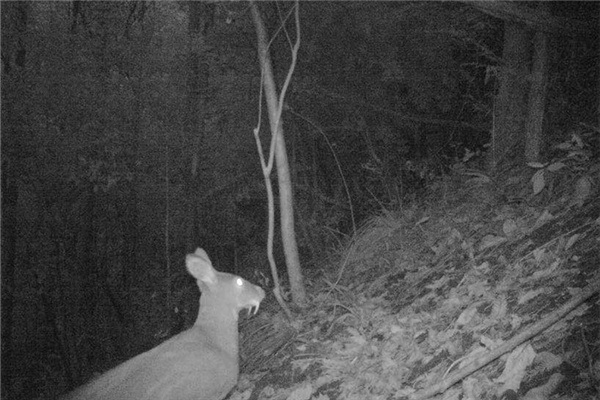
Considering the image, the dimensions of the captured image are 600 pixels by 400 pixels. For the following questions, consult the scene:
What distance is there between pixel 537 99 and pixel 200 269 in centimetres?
442

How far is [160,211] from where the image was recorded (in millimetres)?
15742

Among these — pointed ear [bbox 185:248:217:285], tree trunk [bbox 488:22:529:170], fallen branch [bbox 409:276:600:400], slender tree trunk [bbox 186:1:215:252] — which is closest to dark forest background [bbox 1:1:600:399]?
slender tree trunk [bbox 186:1:215:252]

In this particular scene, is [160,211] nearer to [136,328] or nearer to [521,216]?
[136,328]

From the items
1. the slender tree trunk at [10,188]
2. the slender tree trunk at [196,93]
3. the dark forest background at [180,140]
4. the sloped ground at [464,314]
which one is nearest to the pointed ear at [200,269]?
the sloped ground at [464,314]

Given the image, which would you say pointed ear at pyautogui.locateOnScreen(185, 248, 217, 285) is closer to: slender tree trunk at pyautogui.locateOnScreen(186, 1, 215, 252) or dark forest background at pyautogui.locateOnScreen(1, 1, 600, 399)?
dark forest background at pyautogui.locateOnScreen(1, 1, 600, 399)

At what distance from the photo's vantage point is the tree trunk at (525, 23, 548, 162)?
641 cm

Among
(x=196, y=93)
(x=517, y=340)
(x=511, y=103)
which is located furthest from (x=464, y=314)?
(x=196, y=93)

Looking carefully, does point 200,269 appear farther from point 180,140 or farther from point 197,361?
point 180,140

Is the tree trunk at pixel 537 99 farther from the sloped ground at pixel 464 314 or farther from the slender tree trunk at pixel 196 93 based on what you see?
the slender tree trunk at pixel 196 93

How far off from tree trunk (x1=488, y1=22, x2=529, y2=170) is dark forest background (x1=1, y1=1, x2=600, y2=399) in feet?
1.50

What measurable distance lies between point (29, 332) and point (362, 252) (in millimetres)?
11269

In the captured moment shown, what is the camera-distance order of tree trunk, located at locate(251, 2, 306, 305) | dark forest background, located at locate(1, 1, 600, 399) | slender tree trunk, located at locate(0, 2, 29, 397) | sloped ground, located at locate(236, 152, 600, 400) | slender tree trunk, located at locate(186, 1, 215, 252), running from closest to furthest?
sloped ground, located at locate(236, 152, 600, 400), tree trunk, located at locate(251, 2, 306, 305), dark forest background, located at locate(1, 1, 600, 399), slender tree trunk, located at locate(186, 1, 215, 252), slender tree trunk, located at locate(0, 2, 29, 397)

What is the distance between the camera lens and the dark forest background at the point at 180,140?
982 centimetres

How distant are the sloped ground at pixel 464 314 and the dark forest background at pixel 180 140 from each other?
1.99m
